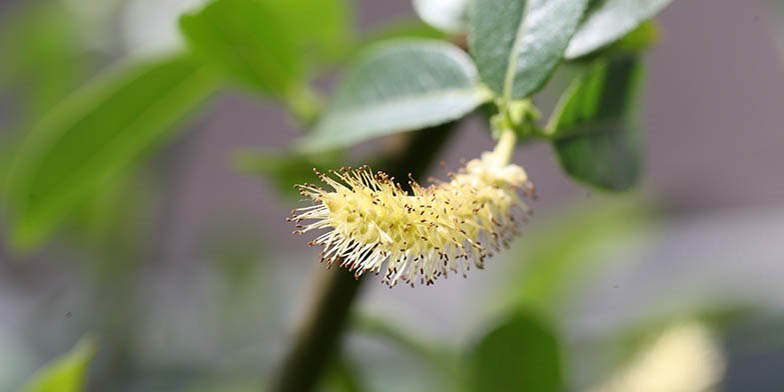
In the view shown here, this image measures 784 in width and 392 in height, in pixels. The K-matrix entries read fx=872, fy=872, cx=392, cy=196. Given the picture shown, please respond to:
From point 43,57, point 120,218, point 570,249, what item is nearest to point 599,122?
point 570,249

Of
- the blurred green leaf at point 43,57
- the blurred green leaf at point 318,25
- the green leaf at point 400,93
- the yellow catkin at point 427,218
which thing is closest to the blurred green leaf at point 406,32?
the blurred green leaf at point 318,25

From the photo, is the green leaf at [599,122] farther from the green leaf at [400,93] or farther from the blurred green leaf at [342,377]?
the blurred green leaf at [342,377]

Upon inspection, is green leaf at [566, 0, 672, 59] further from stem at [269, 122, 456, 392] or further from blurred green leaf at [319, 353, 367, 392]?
blurred green leaf at [319, 353, 367, 392]

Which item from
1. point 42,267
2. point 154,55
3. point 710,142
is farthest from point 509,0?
point 42,267

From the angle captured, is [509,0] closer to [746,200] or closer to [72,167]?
[72,167]

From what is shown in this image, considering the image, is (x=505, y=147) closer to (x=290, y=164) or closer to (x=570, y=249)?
(x=290, y=164)

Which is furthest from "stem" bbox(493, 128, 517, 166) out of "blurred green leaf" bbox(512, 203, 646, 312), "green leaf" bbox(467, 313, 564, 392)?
"blurred green leaf" bbox(512, 203, 646, 312)
